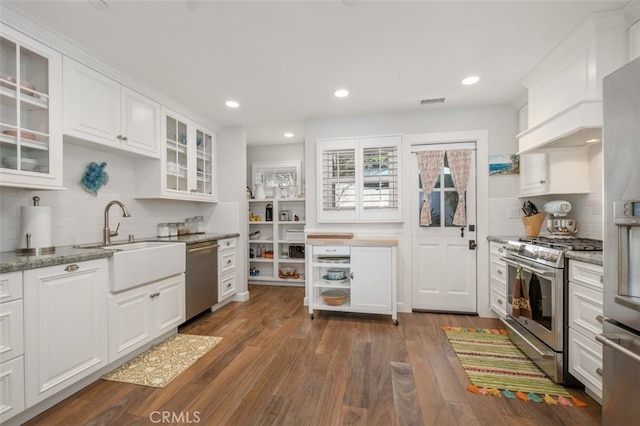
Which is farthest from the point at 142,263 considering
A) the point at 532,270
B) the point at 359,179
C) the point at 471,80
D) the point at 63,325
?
the point at 471,80

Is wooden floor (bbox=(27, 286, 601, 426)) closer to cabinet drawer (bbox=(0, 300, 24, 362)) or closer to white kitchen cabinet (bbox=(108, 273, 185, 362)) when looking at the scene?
white kitchen cabinet (bbox=(108, 273, 185, 362))

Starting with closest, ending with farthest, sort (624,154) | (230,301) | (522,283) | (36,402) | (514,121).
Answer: (624,154) < (36,402) < (522,283) < (514,121) < (230,301)

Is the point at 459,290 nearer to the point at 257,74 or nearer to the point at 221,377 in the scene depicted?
the point at 221,377

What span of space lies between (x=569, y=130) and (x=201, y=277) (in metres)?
3.58

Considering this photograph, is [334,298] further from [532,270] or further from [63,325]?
[63,325]

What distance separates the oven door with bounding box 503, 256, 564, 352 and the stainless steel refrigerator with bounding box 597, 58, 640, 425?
75 centimetres

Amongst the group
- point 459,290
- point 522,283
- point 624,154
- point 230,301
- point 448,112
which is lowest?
point 230,301

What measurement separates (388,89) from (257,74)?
4.29 ft

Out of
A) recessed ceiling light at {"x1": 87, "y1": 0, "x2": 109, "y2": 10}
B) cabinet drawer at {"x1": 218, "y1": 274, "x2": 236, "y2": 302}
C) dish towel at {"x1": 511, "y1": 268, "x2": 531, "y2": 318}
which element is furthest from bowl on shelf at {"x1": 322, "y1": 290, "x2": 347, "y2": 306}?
recessed ceiling light at {"x1": 87, "y1": 0, "x2": 109, "y2": 10}

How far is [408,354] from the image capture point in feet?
7.68

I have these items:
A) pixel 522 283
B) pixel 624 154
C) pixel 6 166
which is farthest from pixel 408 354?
pixel 6 166

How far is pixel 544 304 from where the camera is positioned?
6.72 ft

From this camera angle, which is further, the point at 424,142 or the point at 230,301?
the point at 230,301

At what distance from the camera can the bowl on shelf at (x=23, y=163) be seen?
5.73ft
